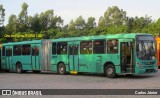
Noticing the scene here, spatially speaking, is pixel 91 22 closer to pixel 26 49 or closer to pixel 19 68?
pixel 19 68

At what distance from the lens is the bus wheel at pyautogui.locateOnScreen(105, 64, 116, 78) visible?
21.8 m

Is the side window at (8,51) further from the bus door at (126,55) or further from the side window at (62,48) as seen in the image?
the bus door at (126,55)

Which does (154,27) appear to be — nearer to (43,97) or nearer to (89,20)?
(89,20)

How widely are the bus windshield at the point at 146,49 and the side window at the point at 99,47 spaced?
2.51m

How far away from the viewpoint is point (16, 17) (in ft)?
260

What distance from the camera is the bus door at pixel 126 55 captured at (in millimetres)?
21141

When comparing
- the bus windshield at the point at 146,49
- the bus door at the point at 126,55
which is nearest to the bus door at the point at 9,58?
the bus door at the point at 126,55

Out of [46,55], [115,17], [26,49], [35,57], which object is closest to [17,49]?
[26,49]

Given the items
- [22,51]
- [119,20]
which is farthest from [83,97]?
[119,20]

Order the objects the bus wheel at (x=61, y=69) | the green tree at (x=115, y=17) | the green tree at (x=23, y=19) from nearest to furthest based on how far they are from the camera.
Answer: the bus wheel at (x=61, y=69) → the green tree at (x=23, y=19) → the green tree at (x=115, y=17)

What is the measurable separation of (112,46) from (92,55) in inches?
74.5

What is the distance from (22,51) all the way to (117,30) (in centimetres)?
4205

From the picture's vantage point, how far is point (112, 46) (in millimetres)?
22156

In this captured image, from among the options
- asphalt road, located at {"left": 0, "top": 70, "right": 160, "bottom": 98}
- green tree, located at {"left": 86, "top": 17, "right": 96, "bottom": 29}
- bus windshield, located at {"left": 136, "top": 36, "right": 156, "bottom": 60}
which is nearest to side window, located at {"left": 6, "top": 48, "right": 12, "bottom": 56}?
asphalt road, located at {"left": 0, "top": 70, "right": 160, "bottom": 98}
